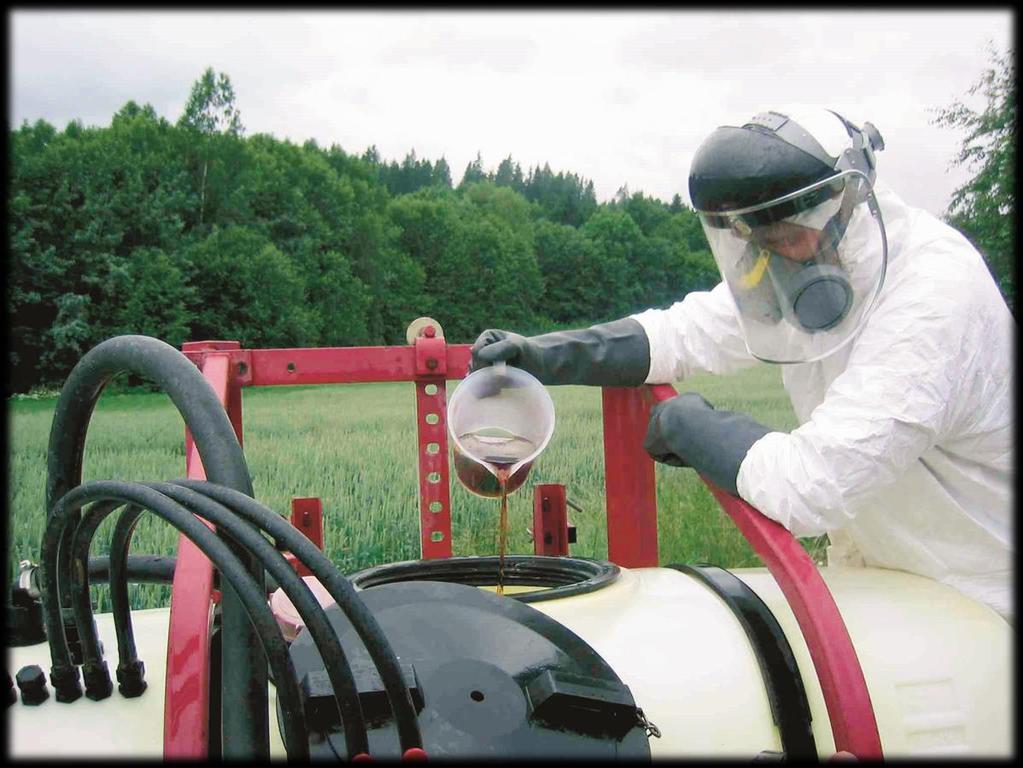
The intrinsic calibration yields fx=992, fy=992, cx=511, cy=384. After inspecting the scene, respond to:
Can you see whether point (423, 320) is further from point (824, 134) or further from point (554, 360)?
point (824, 134)

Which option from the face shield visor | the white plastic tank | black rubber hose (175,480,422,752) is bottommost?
the white plastic tank

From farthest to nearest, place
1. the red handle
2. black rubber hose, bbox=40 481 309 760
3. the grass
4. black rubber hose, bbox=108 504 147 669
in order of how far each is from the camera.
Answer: the grass
the red handle
black rubber hose, bbox=108 504 147 669
black rubber hose, bbox=40 481 309 760

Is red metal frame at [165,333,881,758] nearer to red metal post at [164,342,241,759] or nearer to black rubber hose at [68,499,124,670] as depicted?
red metal post at [164,342,241,759]

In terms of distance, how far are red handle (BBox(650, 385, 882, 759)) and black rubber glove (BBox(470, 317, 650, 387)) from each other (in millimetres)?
703

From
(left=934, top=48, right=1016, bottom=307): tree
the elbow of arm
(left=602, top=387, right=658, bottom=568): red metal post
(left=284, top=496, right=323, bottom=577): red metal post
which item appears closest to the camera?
the elbow of arm

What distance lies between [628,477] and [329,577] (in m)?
1.37

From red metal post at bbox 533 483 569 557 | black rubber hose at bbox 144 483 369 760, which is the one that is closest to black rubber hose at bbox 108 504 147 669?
black rubber hose at bbox 144 483 369 760

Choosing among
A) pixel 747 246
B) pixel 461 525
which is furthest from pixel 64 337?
pixel 747 246

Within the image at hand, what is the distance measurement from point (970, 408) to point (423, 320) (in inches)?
46.9

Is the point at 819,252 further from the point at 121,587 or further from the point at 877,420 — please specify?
the point at 121,587

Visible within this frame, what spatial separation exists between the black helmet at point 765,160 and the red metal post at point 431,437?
0.73 metres

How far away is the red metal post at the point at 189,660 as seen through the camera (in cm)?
123

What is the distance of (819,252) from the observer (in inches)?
76.5

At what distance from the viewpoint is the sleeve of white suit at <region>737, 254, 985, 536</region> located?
5.51 ft
